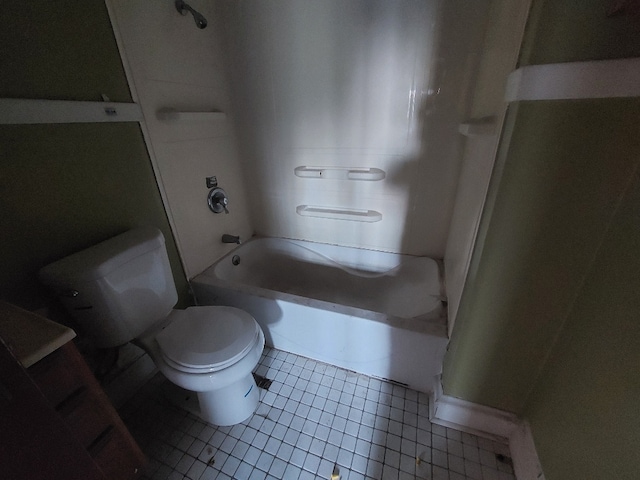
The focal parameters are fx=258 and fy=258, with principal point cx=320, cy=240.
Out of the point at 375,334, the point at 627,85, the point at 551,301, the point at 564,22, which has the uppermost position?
the point at 564,22

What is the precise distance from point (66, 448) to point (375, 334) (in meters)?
1.03

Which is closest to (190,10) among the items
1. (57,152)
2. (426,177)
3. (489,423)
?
(57,152)

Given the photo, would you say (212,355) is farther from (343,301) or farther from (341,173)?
(341,173)

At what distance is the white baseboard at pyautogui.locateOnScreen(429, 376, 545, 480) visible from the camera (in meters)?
0.94

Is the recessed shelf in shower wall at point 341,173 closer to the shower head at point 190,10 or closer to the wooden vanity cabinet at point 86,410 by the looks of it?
the shower head at point 190,10

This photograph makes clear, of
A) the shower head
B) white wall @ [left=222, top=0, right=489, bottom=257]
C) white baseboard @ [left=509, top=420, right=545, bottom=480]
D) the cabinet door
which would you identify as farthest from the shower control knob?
white baseboard @ [left=509, top=420, right=545, bottom=480]

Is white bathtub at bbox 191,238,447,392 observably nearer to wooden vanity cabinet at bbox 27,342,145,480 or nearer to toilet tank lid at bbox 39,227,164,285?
toilet tank lid at bbox 39,227,164,285

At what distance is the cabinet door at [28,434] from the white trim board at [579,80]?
115cm

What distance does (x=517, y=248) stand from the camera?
76 cm

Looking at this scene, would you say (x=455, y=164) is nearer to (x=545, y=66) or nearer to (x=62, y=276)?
(x=545, y=66)

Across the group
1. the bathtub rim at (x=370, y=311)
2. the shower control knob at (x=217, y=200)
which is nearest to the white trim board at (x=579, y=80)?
the bathtub rim at (x=370, y=311)

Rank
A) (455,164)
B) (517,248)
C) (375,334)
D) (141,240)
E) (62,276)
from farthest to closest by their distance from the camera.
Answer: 1. (455,164)
2. (375,334)
3. (141,240)
4. (62,276)
5. (517,248)

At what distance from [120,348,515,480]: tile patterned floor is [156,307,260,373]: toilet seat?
1.38 ft

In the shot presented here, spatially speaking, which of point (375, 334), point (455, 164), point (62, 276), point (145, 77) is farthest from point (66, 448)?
point (455, 164)
